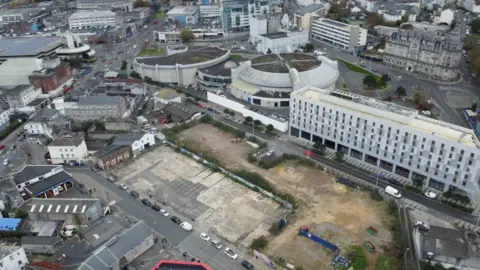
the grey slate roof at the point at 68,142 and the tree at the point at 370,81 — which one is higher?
the tree at the point at 370,81

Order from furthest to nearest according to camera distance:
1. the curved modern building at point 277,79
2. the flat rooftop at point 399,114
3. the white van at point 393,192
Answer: the curved modern building at point 277,79
the flat rooftop at point 399,114
the white van at point 393,192

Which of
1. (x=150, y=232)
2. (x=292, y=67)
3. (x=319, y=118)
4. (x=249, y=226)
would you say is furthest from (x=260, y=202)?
(x=292, y=67)

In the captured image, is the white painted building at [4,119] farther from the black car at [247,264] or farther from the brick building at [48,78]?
the black car at [247,264]

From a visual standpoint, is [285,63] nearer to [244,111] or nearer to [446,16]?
[244,111]

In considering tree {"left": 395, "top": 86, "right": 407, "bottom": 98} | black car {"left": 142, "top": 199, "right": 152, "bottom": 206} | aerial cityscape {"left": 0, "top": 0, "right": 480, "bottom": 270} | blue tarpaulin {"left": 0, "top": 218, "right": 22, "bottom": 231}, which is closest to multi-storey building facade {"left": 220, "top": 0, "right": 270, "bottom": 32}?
aerial cityscape {"left": 0, "top": 0, "right": 480, "bottom": 270}

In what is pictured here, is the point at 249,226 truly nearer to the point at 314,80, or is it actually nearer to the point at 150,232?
the point at 150,232

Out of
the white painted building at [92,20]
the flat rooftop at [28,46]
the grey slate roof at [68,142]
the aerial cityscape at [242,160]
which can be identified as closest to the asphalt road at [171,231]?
the aerial cityscape at [242,160]

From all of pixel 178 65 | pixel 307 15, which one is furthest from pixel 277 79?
pixel 307 15
